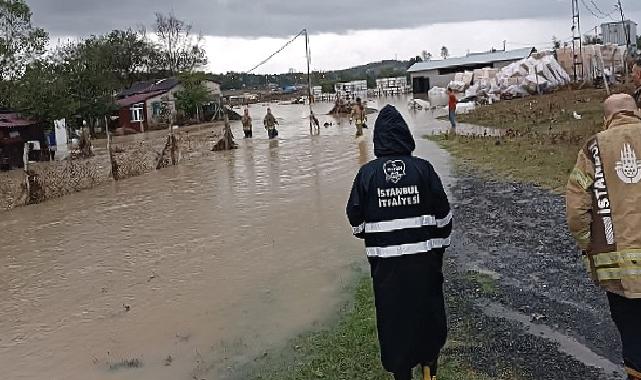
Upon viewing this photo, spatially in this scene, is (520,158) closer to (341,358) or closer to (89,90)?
(341,358)

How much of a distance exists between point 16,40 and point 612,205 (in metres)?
39.5

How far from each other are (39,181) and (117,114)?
4429cm

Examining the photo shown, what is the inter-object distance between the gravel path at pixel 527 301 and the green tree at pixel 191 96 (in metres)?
57.9

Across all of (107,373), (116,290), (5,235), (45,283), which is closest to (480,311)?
(107,373)

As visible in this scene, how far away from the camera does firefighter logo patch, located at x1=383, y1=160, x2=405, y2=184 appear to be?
4.21 meters

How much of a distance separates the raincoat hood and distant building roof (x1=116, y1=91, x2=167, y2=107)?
60.1 meters

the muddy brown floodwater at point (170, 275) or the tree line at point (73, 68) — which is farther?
the tree line at point (73, 68)

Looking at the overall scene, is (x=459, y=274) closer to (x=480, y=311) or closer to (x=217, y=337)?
(x=480, y=311)

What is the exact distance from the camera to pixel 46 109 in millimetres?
34656

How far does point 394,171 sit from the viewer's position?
13.8ft

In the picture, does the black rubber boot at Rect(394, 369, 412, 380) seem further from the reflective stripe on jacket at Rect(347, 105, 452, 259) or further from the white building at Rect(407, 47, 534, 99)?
the white building at Rect(407, 47, 534, 99)

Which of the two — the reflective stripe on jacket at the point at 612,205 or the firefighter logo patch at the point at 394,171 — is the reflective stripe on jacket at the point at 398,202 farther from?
the reflective stripe on jacket at the point at 612,205

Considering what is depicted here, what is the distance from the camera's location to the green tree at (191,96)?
6625 centimetres

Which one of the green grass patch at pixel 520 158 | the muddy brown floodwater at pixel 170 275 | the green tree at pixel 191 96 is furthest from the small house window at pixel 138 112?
the green grass patch at pixel 520 158
